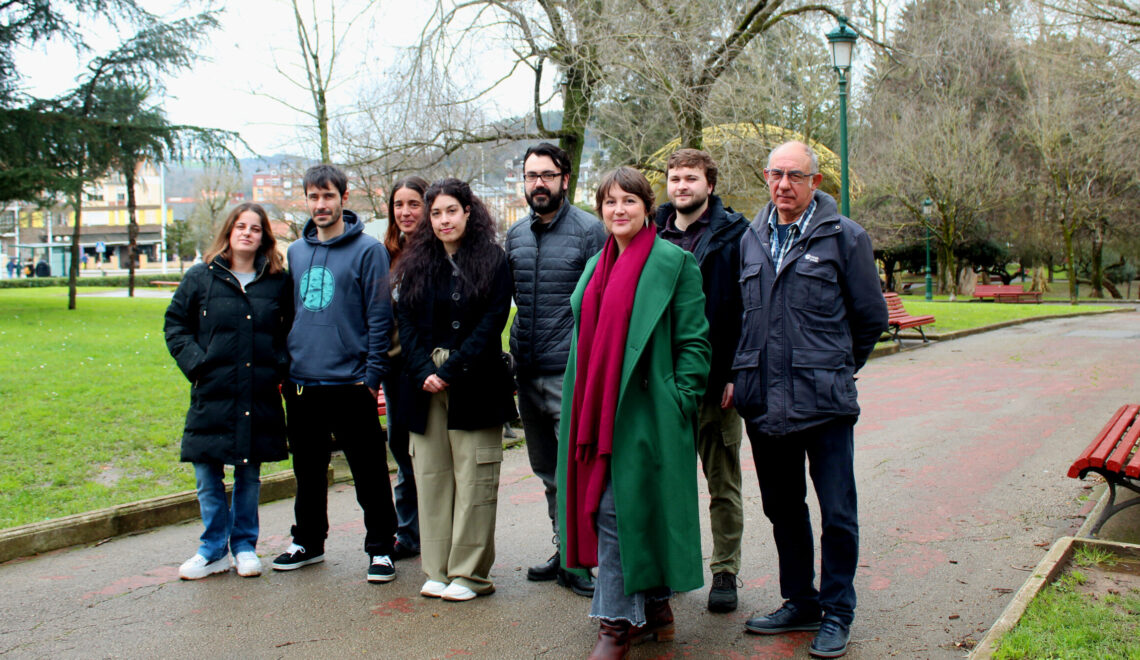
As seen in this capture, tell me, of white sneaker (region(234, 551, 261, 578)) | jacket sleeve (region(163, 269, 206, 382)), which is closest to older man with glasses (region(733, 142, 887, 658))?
white sneaker (region(234, 551, 261, 578))

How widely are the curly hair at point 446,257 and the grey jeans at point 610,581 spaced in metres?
1.38

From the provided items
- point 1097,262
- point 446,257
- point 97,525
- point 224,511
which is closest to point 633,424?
point 446,257

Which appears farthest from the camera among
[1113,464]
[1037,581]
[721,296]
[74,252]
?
[74,252]

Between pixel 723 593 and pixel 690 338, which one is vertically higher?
pixel 690 338

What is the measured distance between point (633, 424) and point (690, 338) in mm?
425

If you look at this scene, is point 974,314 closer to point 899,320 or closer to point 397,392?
A: point 899,320

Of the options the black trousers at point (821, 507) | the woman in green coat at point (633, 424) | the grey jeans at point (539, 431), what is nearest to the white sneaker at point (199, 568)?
the grey jeans at point (539, 431)

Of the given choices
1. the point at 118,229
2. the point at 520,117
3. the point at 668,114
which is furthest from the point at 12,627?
the point at 118,229

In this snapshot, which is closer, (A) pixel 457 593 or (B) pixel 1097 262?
(A) pixel 457 593

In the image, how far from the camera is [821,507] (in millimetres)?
3783

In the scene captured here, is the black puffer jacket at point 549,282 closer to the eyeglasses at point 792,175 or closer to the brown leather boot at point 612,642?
the eyeglasses at point 792,175

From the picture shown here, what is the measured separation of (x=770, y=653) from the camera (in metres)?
3.77

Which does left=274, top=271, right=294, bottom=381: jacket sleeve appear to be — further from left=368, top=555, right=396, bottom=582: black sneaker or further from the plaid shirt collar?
the plaid shirt collar

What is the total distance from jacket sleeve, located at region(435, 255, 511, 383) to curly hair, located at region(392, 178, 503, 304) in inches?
2.2
